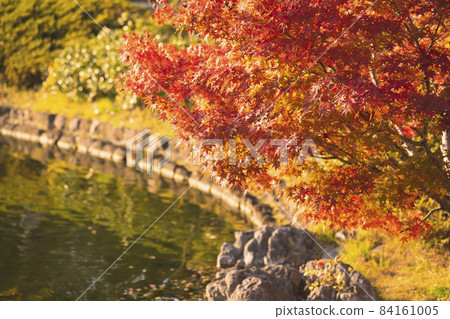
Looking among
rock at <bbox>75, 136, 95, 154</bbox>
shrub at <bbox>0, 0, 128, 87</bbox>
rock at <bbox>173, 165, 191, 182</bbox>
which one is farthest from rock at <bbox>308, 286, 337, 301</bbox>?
shrub at <bbox>0, 0, 128, 87</bbox>

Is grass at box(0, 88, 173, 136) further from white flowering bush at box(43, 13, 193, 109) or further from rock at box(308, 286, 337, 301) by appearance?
rock at box(308, 286, 337, 301)

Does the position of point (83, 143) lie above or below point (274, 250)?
above

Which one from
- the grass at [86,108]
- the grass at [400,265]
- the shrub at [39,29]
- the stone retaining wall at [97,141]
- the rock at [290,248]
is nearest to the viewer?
the grass at [400,265]

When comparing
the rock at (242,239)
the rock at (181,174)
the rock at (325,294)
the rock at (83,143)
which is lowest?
the rock at (325,294)

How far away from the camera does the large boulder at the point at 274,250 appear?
36.1 ft

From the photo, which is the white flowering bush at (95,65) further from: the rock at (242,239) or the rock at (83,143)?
the rock at (242,239)

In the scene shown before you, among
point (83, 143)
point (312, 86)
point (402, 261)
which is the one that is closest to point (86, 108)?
point (83, 143)

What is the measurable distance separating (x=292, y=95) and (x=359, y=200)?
1.53m

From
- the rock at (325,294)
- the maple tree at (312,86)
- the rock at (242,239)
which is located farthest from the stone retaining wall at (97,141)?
the maple tree at (312,86)

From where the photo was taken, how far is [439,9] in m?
6.55

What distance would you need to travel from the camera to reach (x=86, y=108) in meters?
22.4

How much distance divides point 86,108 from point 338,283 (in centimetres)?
1543

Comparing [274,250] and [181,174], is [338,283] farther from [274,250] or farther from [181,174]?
[181,174]

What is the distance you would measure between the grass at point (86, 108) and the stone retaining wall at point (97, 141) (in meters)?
0.44
